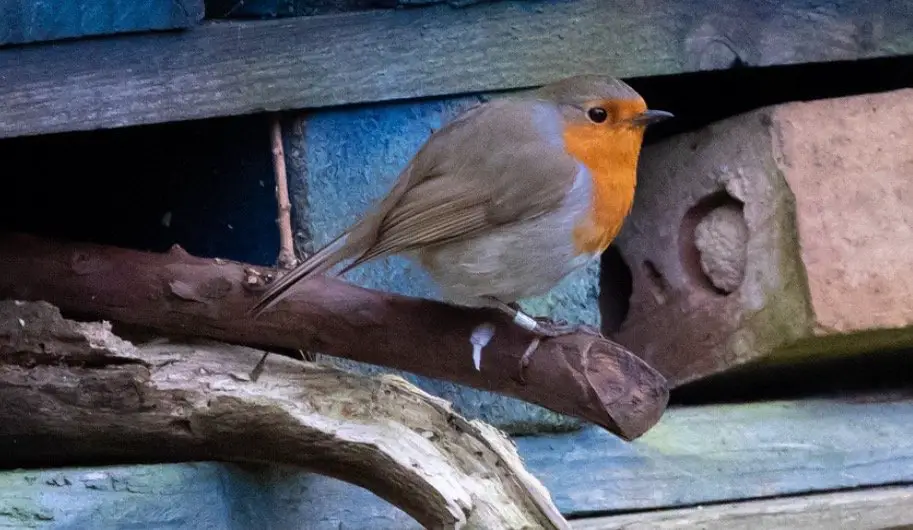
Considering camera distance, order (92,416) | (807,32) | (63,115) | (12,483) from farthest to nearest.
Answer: (807,32) → (63,115) → (92,416) → (12,483)

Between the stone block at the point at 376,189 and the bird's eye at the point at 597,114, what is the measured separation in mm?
192

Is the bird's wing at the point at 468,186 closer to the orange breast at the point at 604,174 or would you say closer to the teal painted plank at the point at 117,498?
the orange breast at the point at 604,174

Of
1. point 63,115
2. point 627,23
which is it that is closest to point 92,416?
point 63,115

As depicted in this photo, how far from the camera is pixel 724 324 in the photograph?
2.21 meters

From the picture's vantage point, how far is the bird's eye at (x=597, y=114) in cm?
201

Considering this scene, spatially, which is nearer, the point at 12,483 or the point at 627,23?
the point at 12,483

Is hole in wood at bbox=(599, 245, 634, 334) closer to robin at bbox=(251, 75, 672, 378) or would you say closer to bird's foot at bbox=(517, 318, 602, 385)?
robin at bbox=(251, 75, 672, 378)

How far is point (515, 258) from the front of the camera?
1.86m

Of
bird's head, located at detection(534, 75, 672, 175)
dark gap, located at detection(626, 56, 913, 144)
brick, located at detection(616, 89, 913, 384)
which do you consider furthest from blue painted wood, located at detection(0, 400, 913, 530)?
dark gap, located at detection(626, 56, 913, 144)

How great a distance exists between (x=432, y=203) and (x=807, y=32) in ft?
2.49

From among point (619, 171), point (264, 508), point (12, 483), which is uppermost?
point (619, 171)

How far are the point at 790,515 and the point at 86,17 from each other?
1.36 m

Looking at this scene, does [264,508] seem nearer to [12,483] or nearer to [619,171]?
[12,483]

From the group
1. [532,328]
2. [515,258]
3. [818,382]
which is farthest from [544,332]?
[818,382]
